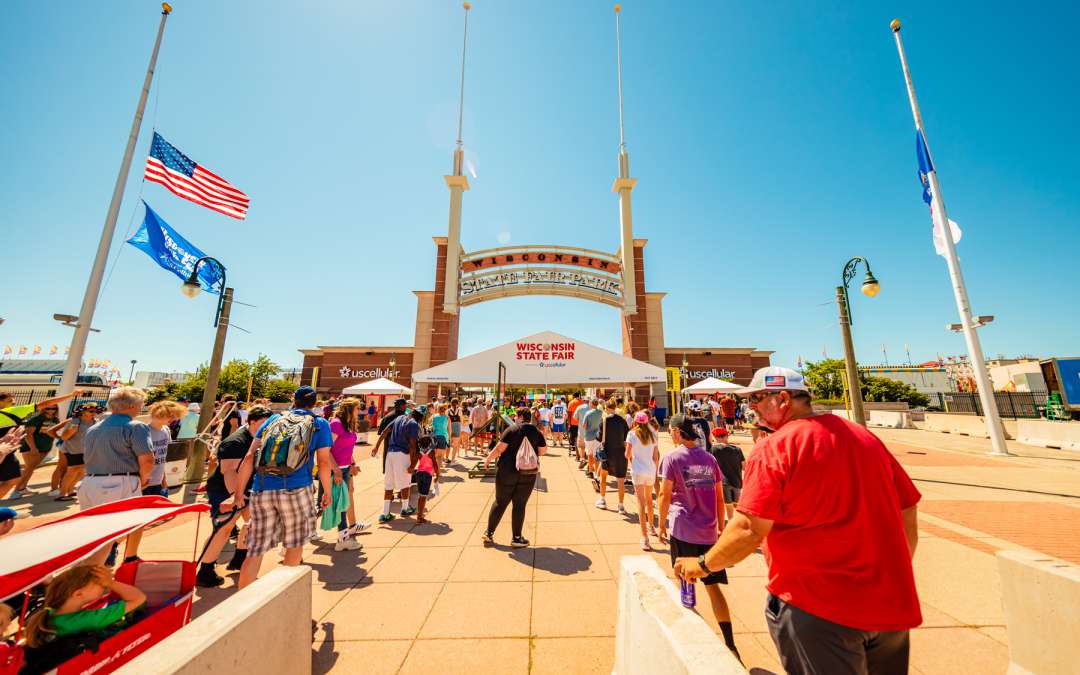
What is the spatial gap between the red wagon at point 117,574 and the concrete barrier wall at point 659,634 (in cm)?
276

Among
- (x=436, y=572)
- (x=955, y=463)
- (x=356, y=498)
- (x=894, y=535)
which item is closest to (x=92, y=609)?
(x=436, y=572)

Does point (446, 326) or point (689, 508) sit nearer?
point (689, 508)

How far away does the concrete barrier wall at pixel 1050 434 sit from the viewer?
43.1 ft

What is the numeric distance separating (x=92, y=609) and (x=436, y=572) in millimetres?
2719

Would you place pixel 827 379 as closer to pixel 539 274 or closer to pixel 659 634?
pixel 539 274

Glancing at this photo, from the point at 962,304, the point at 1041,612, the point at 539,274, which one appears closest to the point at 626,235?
the point at 539,274

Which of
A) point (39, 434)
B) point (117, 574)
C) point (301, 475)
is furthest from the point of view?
point (39, 434)

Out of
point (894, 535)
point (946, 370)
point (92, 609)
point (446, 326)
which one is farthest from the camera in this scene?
point (946, 370)

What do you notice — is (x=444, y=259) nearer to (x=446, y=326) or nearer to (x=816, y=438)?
(x=446, y=326)

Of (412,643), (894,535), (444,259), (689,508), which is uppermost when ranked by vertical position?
(444,259)

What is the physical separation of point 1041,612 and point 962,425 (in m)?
24.4

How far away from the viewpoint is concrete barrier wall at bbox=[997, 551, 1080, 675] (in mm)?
2025

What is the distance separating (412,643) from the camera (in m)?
2.99

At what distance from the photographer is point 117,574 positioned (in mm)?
2596
